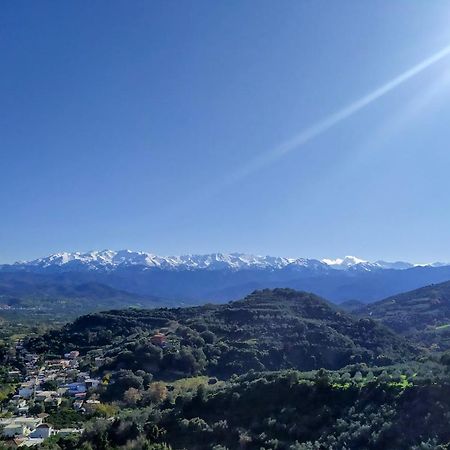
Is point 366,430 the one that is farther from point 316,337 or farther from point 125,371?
point 316,337

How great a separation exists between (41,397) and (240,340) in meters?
26.3

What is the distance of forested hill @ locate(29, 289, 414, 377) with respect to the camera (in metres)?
56.2

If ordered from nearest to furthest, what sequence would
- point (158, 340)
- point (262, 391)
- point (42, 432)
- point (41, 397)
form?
point (262, 391) → point (42, 432) → point (41, 397) → point (158, 340)

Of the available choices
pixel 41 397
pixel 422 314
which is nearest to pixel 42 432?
pixel 41 397

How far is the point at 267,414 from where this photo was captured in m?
28.4

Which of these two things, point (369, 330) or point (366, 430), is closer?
point (366, 430)

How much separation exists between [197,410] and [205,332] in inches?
1394

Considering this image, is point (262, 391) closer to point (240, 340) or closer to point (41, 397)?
point (41, 397)

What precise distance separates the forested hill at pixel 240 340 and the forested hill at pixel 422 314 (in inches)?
597

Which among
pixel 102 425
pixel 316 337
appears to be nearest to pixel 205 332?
pixel 316 337

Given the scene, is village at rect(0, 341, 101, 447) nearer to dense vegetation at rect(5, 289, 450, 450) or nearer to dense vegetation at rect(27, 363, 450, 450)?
dense vegetation at rect(5, 289, 450, 450)

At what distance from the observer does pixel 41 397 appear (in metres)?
48.6

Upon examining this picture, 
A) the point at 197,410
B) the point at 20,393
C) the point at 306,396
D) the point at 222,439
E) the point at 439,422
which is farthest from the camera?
the point at 20,393

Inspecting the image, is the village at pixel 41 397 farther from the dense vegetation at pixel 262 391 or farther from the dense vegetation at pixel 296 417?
the dense vegetation at pixel 296 417
